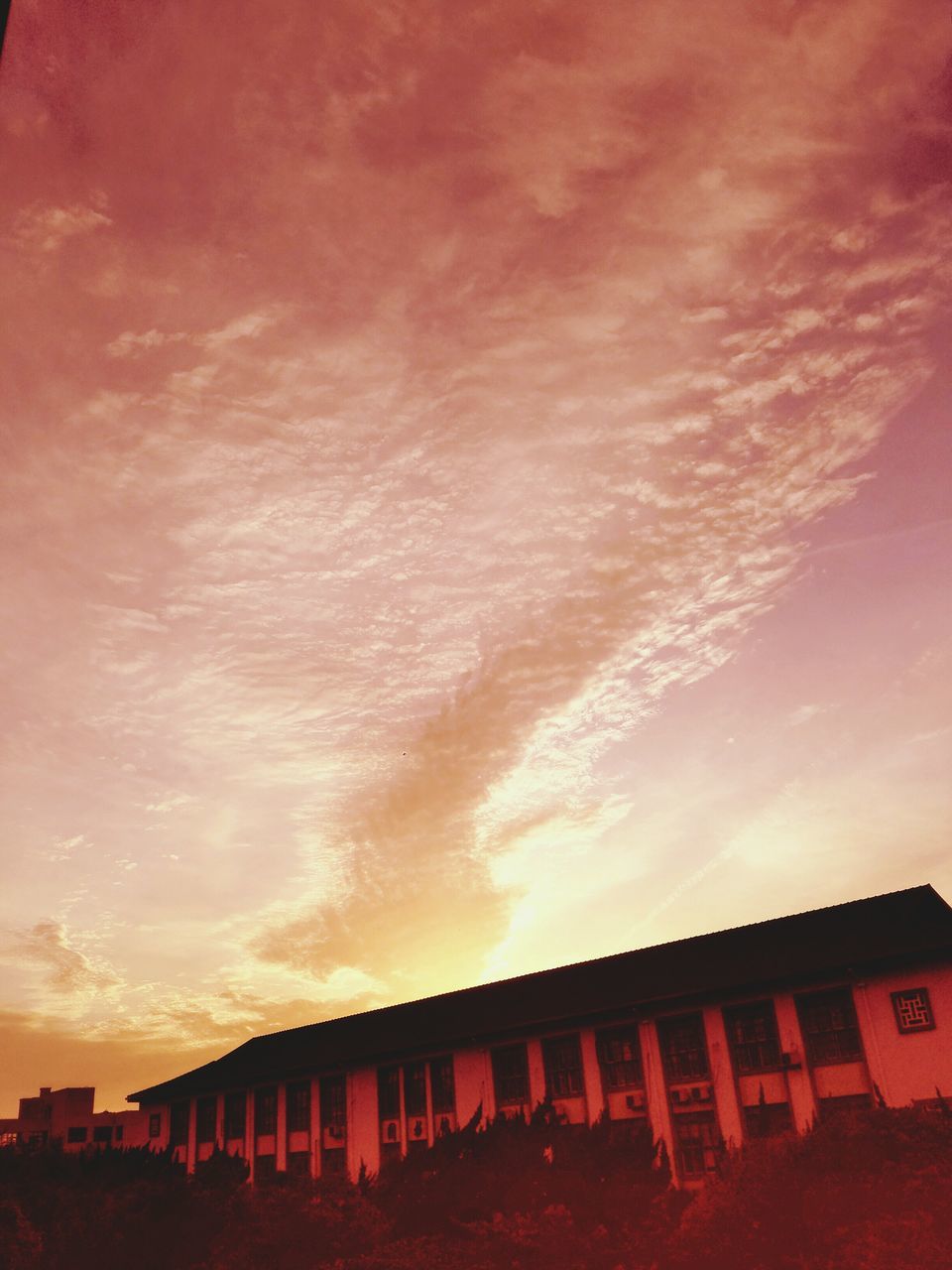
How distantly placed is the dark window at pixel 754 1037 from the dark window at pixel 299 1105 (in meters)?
22.2

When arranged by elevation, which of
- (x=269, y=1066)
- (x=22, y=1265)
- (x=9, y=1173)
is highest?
(x=269, y=1066)

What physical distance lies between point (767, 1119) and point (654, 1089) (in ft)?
13.7

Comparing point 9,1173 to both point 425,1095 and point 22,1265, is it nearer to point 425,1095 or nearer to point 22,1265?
point 22,1265

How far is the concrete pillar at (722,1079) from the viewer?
102 feet

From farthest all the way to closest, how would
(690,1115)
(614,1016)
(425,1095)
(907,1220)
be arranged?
(425,1095) → (614,1016) → (690,1115) → (907,1220)

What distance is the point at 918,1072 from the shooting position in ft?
93.1

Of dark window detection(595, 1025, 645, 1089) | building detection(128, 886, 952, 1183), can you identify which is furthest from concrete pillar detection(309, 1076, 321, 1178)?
dark window detection(595, 1025, 645, 1089)

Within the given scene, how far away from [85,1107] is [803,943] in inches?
3207

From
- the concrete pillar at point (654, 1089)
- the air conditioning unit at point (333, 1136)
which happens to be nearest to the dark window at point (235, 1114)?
the air conditioning unit at point (333, 1136)

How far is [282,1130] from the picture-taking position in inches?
1789

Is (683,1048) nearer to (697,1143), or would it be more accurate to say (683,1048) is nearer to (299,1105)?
(697,1143)

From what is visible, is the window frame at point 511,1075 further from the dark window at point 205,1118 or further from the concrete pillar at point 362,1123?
the dark window at point 205,1118

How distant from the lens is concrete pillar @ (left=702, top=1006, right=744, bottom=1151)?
31234 millimetres

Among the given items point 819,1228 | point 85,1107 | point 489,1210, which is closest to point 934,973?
point 819,1228
